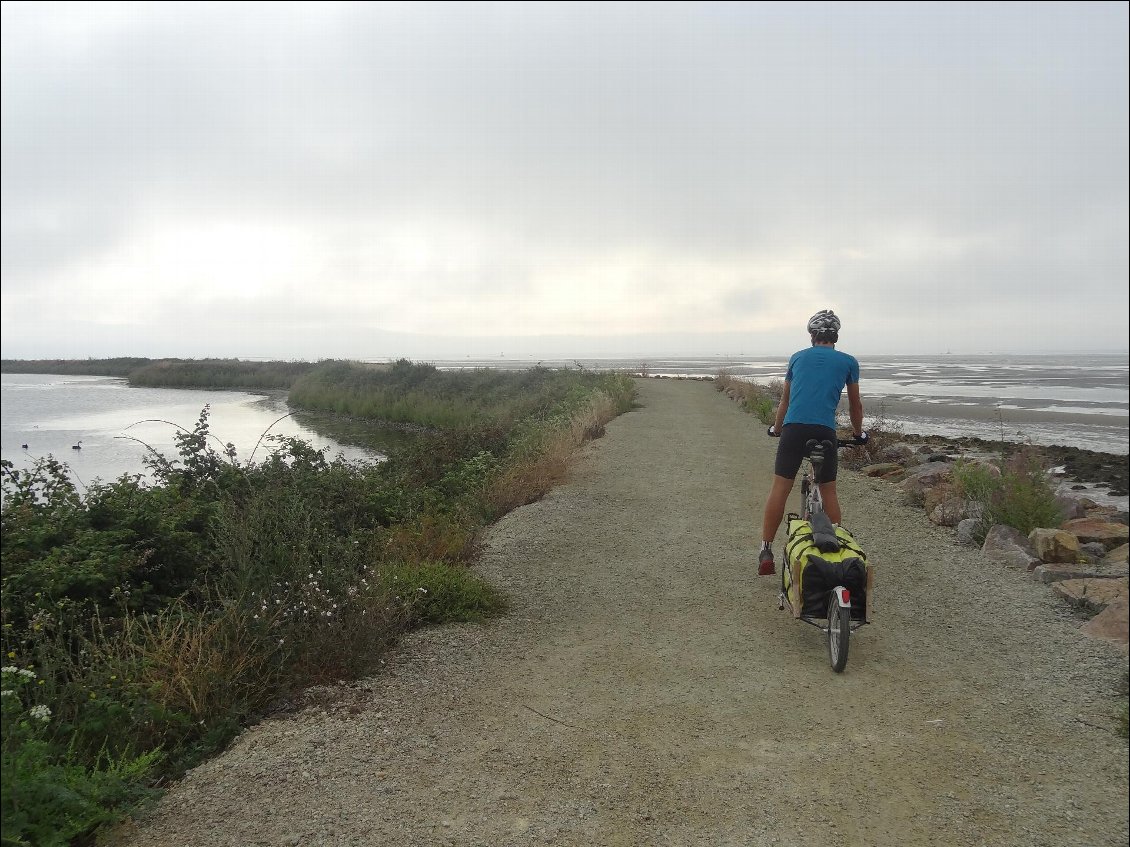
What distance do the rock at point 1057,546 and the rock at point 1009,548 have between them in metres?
0.08

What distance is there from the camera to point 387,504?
28.6 ft

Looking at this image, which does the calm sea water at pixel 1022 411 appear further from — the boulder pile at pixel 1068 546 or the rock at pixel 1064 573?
the rock at pixel 1064 573

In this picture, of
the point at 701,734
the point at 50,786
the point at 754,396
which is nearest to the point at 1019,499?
the point at 701,734

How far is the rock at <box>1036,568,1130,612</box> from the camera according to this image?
468 cm

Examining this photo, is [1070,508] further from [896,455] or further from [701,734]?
[701,734]

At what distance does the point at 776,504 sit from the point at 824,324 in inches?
56.0

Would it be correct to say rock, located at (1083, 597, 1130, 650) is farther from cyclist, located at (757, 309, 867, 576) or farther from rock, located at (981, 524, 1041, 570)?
cyclist, located at (757, 309, 867, 576)

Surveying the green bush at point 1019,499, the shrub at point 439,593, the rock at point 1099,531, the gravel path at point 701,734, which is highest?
the green bush at point 1019,499

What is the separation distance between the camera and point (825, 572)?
14.1 feet

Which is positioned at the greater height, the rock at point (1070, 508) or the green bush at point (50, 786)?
the rock at point (1070, 508)

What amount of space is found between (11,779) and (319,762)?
1.21 m

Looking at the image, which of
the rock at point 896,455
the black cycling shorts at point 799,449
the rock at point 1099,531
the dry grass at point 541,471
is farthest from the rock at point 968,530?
the dry grass at point 541,471

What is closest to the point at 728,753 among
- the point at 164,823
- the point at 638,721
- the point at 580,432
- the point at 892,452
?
the point at 638,721

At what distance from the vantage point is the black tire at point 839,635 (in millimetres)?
4008
